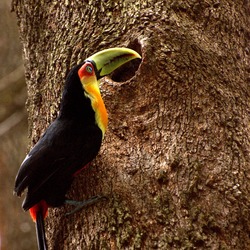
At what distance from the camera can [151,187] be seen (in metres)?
2.68

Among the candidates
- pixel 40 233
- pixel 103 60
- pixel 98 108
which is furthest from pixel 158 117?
pixel 40 233

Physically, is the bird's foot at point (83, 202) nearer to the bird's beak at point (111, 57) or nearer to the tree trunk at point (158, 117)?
the tree trunk at point (158, 117)

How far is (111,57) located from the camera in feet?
9.72

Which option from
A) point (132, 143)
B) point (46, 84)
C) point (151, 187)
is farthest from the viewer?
point (46, 84)

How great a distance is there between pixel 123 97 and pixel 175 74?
0.29m

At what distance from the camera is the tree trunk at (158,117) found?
2.58m

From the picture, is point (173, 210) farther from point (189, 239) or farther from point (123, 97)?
point (123, 97)

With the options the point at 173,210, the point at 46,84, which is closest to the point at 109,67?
the point at 46,84

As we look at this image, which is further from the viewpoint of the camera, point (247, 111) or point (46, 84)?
point (46, 84)

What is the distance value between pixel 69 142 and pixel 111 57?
18.7 inches

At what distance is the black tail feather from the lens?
273cm

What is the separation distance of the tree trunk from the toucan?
7cm

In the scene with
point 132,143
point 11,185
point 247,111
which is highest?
point 132,143

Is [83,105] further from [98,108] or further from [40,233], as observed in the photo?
[40,233]
